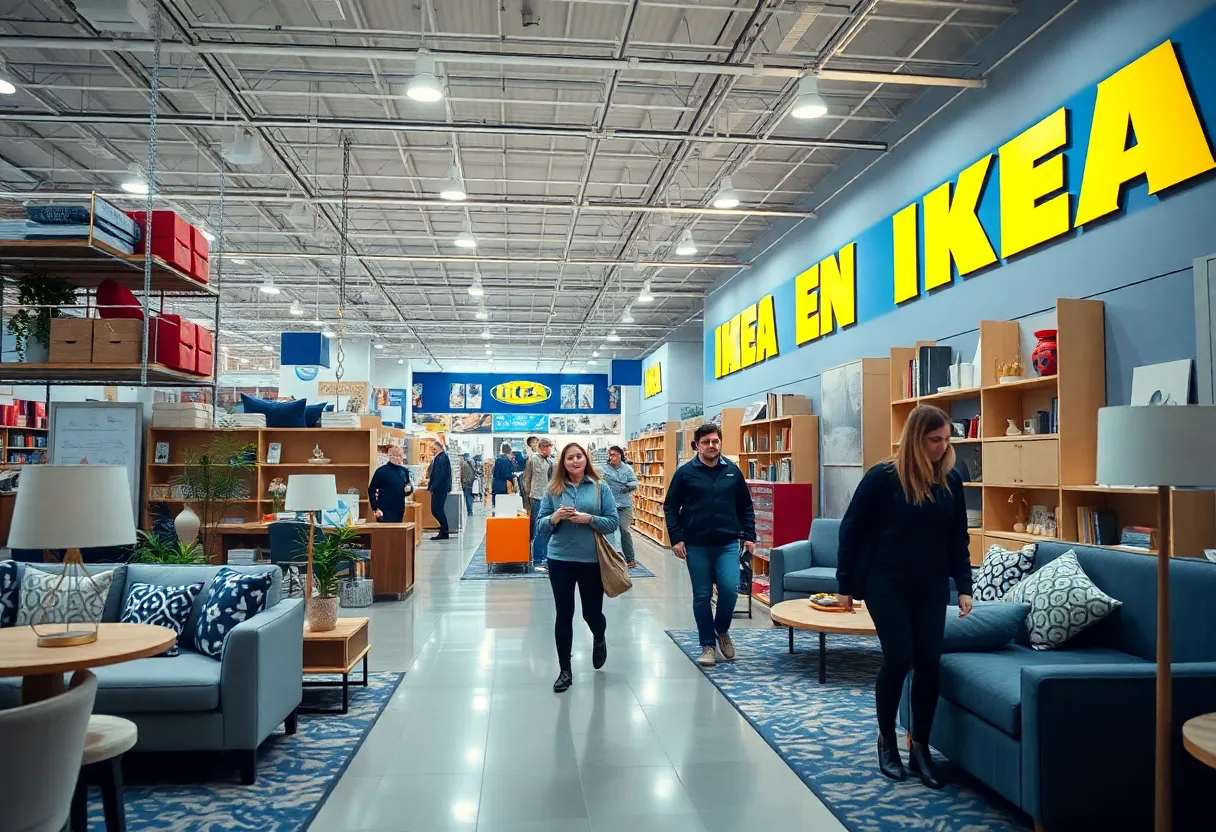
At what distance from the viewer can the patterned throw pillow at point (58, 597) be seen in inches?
157

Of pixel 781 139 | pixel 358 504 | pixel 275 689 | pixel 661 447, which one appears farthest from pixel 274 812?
pixel 661 447

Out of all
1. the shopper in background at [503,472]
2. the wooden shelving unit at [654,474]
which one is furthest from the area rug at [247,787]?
the shopper in background at [503,472]

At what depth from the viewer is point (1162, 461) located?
8.17 ft

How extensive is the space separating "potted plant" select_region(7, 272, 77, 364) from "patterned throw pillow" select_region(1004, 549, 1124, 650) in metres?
5.60

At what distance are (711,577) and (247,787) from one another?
10.0 ft

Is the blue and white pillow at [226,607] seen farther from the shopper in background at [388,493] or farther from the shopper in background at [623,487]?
the shopper in background at [623,487]

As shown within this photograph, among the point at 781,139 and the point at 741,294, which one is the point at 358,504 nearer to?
the point at 781,139

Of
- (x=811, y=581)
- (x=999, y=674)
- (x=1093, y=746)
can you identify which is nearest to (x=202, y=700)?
(x=999, y=674)

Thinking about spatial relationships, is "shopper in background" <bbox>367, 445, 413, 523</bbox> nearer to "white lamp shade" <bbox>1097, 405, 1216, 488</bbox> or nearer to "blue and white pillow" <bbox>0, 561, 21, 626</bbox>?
"blue and white pillow" <bbox>0, 561, 21, 626</bbox>

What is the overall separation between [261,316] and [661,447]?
35.1 ft

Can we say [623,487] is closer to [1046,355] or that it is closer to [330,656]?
[1046,355]

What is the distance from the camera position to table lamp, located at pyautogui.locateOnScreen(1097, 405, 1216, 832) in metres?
2.47

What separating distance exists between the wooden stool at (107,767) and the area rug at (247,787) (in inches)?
11.7

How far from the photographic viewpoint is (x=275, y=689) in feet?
12.5
